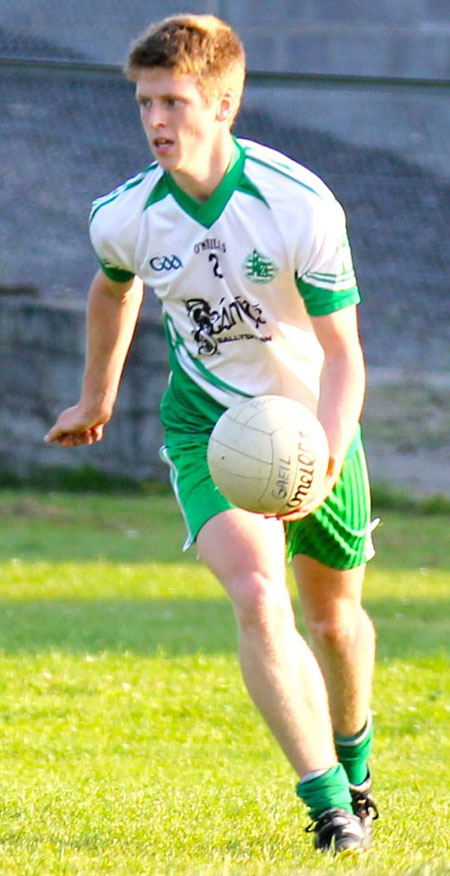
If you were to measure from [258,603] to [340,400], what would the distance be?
0.60m

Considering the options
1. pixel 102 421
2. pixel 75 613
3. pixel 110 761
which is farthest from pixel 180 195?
pixel 75 613

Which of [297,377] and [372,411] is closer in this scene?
[297,377]

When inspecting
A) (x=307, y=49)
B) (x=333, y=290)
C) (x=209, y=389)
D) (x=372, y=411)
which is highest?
(x=333, y=290)

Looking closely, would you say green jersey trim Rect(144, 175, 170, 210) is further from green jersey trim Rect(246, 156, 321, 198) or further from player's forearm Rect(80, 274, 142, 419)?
player's forearm Rect(80, 274, 142, 419)

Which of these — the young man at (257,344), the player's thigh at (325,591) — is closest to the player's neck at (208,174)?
the young man at (257,344)

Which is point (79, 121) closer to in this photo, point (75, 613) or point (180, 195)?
point (75, 613)

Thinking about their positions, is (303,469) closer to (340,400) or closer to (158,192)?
(340,400)

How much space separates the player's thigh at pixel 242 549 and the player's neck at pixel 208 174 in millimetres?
910

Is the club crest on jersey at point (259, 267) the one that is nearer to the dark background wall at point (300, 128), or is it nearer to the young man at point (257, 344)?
the young man at point (257, 344)

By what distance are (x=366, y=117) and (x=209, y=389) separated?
9.58 metres

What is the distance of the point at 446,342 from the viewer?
43.5 feet

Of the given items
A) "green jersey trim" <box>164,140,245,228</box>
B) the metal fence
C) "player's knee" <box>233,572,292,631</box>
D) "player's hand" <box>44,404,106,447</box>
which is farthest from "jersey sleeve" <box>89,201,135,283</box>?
the metal fence

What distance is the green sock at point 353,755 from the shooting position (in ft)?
15.0

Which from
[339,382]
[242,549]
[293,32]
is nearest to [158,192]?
[339,382]
